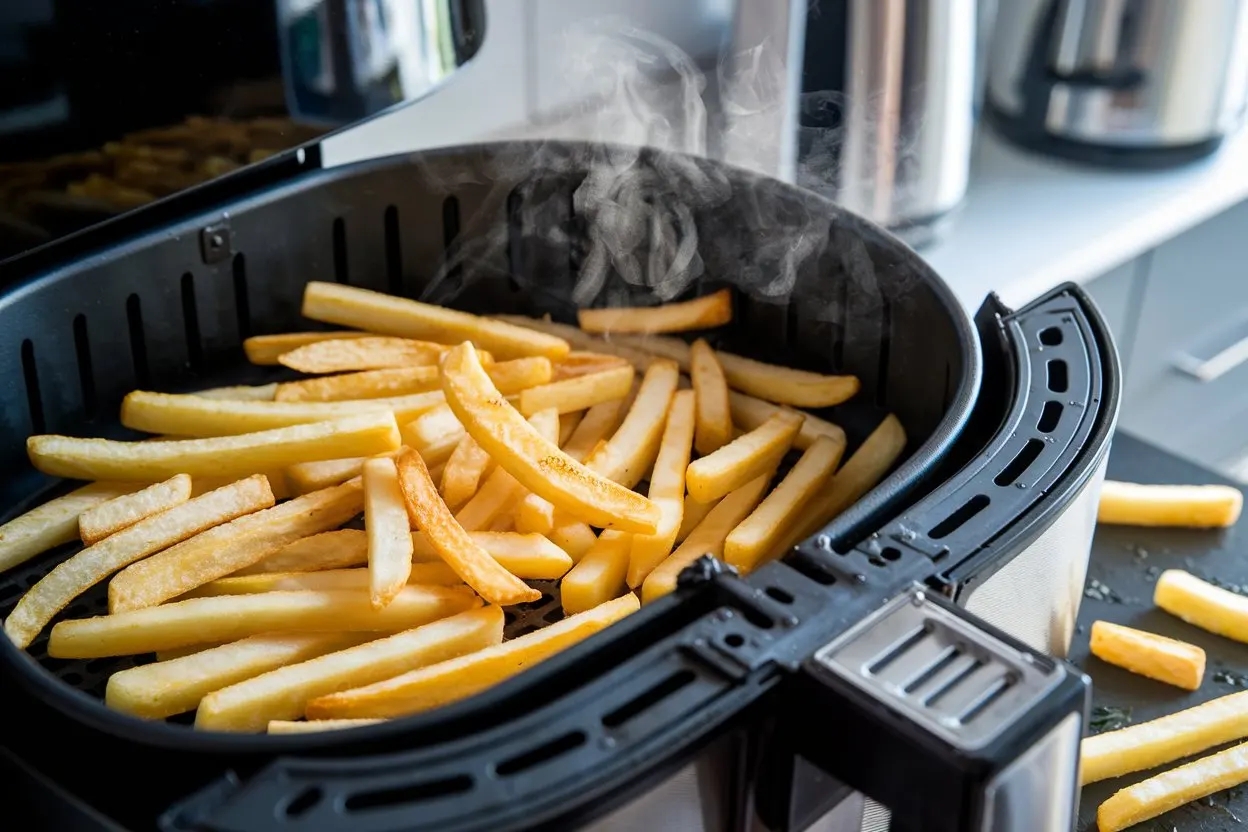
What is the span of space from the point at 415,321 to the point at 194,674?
0.61 m

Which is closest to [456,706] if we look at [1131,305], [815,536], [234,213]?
[815,536]

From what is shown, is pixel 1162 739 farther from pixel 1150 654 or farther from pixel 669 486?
pixel 669 486

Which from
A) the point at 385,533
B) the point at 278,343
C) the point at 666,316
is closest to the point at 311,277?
the point at 278,343

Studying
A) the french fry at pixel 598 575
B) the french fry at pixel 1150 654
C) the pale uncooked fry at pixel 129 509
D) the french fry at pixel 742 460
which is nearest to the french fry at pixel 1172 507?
the french fry at pixel 1150 654

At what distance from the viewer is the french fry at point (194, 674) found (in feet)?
3.59

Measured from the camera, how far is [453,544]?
1208 millimetres

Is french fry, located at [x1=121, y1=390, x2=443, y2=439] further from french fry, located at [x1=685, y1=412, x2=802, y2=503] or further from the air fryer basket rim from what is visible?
french fry, located at [x1=685, y1=412, x2=802, y2=503]

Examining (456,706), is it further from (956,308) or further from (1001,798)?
(956,308)

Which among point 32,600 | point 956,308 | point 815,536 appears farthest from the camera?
point 956,308

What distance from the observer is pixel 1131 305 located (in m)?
2.69

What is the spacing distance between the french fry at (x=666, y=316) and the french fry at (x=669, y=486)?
0.12 meters

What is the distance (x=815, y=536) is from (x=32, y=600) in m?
0.72

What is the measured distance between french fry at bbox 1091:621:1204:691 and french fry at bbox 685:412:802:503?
41 cm

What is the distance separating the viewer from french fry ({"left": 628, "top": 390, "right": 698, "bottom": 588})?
1.30 meters
